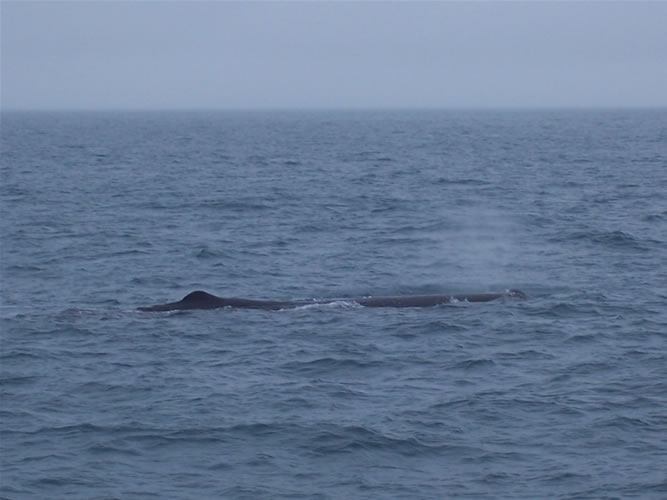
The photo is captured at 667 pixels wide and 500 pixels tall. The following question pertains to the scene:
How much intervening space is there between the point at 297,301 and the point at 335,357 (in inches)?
168

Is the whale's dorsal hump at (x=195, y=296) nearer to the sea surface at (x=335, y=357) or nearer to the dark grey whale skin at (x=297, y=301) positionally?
the dark grey whale skin at (x=297, y=301)

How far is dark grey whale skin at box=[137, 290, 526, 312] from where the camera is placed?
20.8 metres

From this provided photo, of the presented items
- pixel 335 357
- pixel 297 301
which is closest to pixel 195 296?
pixel 297 301

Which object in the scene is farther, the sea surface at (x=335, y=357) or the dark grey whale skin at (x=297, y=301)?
the dark grey whale skin at (x=297, y=301)

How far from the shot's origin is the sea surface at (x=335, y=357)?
1266 centimetres

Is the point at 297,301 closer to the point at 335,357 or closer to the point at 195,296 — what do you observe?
the point at 195,296

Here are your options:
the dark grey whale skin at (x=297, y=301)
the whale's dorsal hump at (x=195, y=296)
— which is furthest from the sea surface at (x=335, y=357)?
the whale's dorsal hump at (x=195, y=296)

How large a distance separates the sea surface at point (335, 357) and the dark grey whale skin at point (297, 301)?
0.43 m

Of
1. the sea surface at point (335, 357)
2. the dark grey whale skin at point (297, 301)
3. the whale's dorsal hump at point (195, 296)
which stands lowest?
the sea surface at point (335, 357)

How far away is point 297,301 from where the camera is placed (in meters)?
21.6

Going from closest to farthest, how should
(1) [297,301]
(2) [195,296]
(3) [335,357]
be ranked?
(3) [335,357] < (2) [195,296] < (1) [297,301]

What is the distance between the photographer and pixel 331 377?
16.5m

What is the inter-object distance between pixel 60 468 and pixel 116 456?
73 cm

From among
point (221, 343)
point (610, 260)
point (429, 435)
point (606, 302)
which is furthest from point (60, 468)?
point (610, 260)
